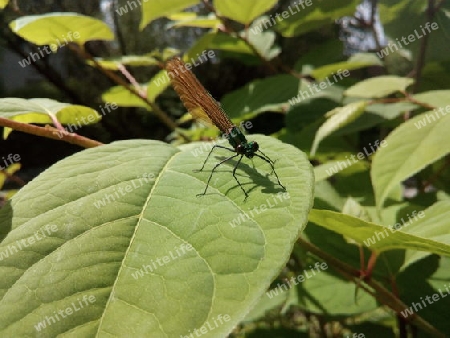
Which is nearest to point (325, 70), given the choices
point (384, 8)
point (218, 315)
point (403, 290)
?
point (384, 8)

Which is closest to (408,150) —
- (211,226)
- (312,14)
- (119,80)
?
(211,226)

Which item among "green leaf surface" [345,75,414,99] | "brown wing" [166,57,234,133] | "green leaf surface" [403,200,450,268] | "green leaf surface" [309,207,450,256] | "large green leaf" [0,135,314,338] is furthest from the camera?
"green leaf surface" [345,75,414,99]

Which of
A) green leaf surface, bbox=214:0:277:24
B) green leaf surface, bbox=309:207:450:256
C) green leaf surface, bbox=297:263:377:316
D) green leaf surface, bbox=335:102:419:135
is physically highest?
green leaf surface, bbox=214:0:277:24

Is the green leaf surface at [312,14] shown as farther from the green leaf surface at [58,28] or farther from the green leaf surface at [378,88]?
the green leaf surface at [58,28]

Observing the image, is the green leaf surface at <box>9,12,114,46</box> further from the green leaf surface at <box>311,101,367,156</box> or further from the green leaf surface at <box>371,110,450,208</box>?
the green leaf surface at <box>371,110,450,208</box>

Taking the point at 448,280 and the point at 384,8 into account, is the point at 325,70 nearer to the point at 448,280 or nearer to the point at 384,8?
the point at 384,8

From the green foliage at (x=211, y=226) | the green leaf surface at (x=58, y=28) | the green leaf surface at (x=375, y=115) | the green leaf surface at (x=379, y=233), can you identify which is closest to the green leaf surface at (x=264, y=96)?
the green foliage at (x=211, y=226)

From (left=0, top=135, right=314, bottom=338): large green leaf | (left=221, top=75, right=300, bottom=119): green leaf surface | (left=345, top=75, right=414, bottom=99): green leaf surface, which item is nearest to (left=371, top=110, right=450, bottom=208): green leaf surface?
(left=345, top=75, right=414, bottom=99): green leaf surface
